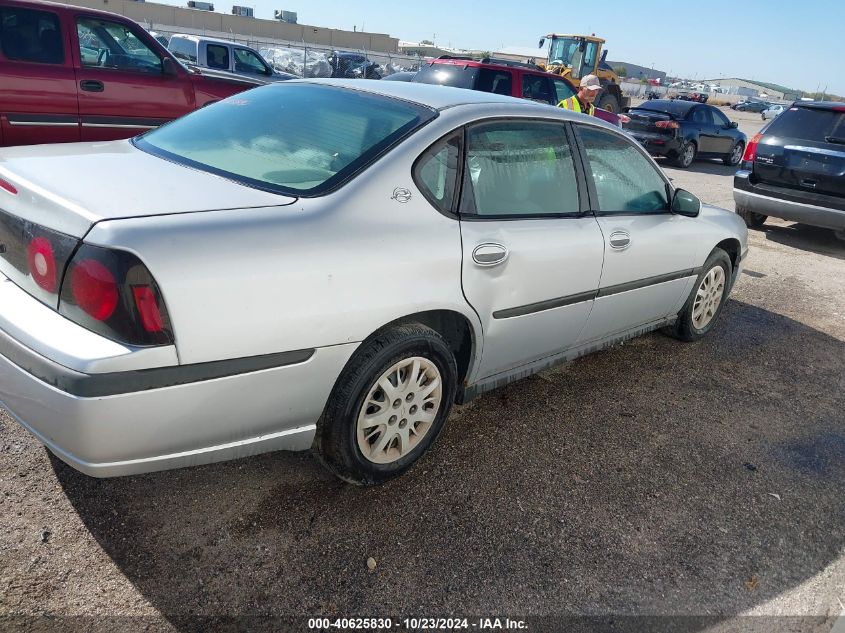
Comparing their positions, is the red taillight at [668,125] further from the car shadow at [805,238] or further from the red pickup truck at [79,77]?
the red pickup truck at [79,77]

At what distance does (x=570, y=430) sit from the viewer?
11.4ft

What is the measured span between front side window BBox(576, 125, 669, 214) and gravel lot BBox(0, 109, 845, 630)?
110 cm

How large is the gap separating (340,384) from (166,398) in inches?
25.5

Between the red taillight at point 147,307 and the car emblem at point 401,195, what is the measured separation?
38.0 inches

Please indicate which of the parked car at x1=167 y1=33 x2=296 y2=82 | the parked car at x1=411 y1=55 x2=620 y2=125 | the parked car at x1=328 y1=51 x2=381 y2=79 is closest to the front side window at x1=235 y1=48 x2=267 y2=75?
the parked car at x1=167 y1=33 x2=296 y2=82

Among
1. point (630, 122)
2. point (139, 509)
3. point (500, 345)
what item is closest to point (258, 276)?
point (139, 509)

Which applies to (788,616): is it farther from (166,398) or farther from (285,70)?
(285,70)

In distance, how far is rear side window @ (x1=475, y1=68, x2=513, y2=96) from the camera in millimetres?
10477

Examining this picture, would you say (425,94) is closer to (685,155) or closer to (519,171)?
(519,171)

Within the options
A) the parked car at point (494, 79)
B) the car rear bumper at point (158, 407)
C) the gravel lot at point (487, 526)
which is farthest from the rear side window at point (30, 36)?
the parked car at point (494, 79)

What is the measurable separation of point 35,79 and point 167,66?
131cm

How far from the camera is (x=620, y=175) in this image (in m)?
3.73

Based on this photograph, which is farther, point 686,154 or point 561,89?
point 686,154

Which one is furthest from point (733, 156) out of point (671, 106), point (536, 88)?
point (536, 88)
